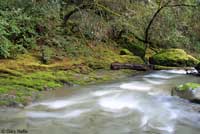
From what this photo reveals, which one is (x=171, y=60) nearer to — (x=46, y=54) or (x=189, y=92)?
(x=46, y=54)

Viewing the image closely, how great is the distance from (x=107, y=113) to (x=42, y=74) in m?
3.02

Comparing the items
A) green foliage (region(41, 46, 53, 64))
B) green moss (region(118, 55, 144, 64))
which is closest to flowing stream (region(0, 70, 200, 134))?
green foliage (region(41, 46, 53, 64))

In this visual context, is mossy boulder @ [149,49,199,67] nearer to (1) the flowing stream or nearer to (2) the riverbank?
(2) the riverbank

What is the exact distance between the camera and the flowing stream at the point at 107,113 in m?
5.66

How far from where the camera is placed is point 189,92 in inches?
305

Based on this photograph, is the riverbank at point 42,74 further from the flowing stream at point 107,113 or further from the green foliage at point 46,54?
the flowing stream at point 107,113

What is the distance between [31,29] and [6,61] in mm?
2125

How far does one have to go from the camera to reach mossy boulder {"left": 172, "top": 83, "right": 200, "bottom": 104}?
7367 mm

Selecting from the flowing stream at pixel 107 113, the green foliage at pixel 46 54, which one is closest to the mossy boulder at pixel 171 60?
the flowing stream at pixel 107 113

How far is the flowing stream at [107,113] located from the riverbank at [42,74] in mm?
410

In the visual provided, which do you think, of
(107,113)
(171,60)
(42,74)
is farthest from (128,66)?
(107,113)

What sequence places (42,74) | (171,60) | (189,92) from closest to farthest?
1. (189,92)
2. (42,74)
3. (171,60)

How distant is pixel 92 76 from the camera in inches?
397

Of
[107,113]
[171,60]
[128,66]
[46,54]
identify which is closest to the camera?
[107,113]
